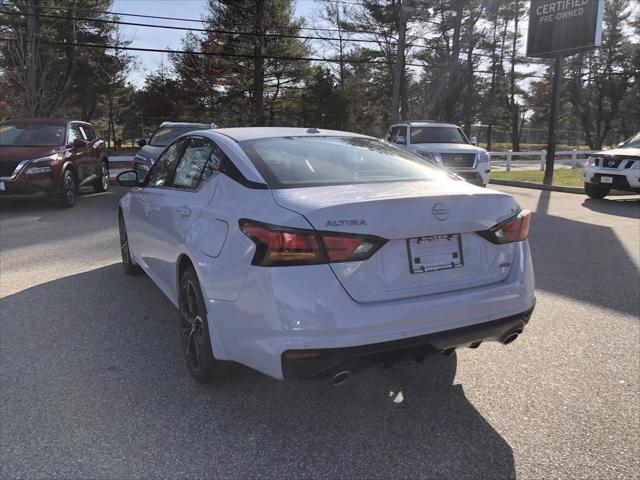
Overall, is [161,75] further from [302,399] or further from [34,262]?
[302,399]

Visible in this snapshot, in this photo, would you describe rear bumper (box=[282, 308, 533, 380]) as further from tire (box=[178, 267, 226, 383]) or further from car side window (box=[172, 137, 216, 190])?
car side window (box=[172, 137, 216, 190])

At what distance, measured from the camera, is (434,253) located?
272 centimetres

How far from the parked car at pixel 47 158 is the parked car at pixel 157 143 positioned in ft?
3.67

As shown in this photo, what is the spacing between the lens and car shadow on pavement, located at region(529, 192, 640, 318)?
5164mm

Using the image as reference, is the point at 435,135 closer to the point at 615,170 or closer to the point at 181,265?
the point at 615,170

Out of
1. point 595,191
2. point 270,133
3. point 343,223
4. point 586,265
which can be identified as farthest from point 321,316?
point 595,191

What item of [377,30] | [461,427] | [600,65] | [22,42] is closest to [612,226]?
[461,427]

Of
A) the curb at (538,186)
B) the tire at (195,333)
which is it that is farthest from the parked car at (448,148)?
the tire at (195,333)

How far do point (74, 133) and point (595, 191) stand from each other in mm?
12059

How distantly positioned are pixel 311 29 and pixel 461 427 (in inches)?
1378

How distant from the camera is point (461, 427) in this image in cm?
287

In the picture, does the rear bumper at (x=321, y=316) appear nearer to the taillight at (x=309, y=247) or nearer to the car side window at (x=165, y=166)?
the taillight at (x=309, y=247)

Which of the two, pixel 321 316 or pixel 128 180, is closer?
pixel 321 316

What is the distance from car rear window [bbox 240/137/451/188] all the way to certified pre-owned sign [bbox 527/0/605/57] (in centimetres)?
1764
